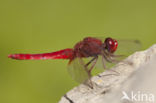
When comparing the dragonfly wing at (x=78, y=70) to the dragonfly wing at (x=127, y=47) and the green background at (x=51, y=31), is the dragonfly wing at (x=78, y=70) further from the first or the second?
the green background at (x=51, y=31)

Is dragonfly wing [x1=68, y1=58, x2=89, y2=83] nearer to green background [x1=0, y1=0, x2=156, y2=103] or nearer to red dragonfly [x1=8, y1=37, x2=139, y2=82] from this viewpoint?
red dragonfly [x1=8, y1=37, x2=139, y2=82]

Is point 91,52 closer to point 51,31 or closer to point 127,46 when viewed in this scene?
point 127,46

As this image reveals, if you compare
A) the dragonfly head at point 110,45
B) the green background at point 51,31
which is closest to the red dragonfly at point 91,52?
the dragonfly head at point 110,45

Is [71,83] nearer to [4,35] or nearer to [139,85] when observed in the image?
[4,35]

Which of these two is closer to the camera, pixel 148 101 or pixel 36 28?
pixel 148 101

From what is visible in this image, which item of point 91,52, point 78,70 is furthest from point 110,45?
point 78,70

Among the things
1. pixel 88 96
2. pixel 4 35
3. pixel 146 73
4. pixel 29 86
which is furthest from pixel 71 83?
pixel 146 73
